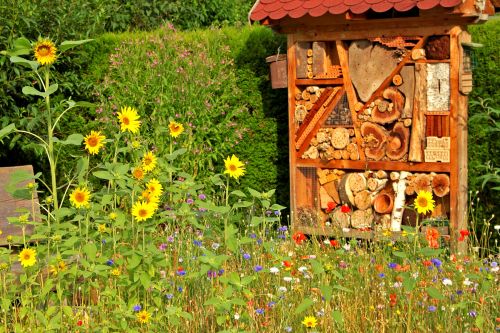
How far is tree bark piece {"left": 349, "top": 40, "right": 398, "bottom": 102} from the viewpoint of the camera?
6797mm

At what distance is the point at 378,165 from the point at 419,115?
20.5 inches

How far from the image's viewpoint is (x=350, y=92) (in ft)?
22.9

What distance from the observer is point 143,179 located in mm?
4594

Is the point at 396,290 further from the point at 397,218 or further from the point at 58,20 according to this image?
the point at 58,20

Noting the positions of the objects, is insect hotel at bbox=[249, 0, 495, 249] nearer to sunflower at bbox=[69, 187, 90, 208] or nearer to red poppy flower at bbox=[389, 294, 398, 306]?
red poppy flower at bbox=[389, 294, 398, 306]

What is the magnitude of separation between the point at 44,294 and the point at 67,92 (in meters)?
4.78

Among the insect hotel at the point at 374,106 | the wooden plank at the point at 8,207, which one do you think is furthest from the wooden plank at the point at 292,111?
the wooden plank at the point at 8,207

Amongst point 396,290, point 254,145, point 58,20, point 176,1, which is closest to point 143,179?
point 396,290

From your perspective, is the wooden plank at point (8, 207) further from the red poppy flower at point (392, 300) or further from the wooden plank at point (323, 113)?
the wooden plank at point (323, 113)

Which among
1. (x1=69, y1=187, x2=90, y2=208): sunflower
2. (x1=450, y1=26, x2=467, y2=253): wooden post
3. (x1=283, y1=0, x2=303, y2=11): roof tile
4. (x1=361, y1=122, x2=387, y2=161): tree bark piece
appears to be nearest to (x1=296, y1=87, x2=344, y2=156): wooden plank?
(x1=361, y1=122, x2=387, y2=161): tree bark piece

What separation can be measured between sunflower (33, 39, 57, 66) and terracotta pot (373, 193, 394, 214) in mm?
3397

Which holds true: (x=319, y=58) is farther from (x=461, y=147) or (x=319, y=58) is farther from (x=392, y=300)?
(x=392, y=300)

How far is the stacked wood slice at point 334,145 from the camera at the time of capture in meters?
7.00

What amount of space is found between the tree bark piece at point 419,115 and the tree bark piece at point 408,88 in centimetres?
4
